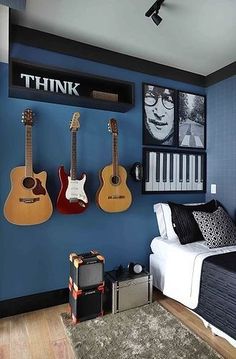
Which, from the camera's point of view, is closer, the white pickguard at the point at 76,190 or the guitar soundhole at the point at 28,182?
the guitar soundhole at the point at 28,182

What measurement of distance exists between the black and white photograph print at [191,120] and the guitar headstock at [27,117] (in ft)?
5.76

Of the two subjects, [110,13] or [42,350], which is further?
[110,13]

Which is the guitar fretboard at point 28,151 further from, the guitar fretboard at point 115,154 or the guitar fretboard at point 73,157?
the guitar fretboard at point 115,154

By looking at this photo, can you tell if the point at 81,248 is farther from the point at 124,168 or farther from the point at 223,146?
the point at 223,146

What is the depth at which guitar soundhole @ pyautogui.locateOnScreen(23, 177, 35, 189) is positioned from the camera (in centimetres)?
202

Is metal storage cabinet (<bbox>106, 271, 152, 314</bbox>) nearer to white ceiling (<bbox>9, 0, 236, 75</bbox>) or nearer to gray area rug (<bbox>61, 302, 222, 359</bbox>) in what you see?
gray area rug (<bbox>61, 302, 222, 359</bbox>)

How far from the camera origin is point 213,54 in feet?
8.39

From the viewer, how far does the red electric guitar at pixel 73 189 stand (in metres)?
2.16

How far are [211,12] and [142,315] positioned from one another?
2.61 meters

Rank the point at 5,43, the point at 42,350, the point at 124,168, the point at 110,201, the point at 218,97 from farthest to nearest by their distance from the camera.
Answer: the point at 218,97
the point at 124,168
the point at 110,201
the point at 5,43
the point at 42,350

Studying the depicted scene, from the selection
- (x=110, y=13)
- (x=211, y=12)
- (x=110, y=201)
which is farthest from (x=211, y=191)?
(x=110, y=13)

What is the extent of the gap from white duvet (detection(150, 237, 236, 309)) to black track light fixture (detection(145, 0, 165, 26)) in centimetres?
194

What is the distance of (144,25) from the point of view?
6.81 ft

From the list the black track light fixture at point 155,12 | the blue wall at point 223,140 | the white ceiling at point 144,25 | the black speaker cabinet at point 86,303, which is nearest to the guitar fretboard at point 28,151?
the white ceiling at point 144,25
